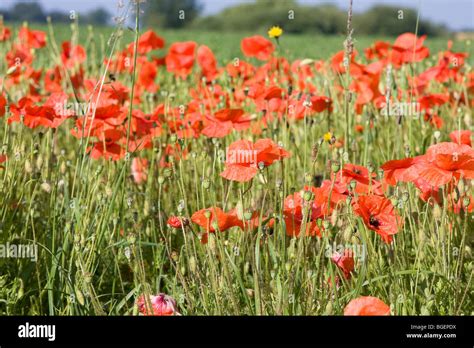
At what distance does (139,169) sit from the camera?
98.7 inches

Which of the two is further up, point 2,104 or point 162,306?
point 2,104

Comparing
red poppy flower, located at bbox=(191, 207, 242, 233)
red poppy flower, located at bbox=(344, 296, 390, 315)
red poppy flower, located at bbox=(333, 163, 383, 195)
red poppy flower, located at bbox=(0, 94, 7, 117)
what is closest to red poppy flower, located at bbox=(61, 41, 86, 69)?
red poppy flower, located at bbox=(0, 94, 7, 117)

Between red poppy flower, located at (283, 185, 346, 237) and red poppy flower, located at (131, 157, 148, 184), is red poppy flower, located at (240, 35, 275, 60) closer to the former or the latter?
red poppy flower, located at (131, 157, 148, 184)

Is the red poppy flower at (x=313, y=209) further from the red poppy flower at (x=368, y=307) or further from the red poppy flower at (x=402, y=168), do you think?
the red poppy flower at (x=368, y=307)

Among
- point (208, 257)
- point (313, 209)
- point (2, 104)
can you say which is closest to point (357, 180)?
point (313, 209)

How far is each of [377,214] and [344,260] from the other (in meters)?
0.14

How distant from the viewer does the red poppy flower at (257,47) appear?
10.3 ft

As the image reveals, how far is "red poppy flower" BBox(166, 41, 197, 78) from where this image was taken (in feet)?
10.7

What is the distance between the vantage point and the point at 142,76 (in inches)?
130

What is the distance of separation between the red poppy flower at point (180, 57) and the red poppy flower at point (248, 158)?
68.8 inches

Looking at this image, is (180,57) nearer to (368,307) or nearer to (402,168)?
(402,168)

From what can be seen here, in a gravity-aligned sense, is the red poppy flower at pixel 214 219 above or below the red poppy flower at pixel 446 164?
below

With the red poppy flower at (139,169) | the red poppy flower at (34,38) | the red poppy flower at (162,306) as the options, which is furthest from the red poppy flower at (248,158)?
the red poppy flower at (34,38)
